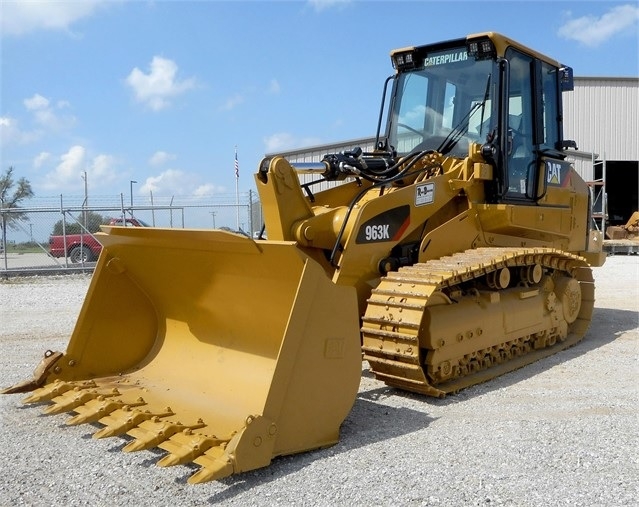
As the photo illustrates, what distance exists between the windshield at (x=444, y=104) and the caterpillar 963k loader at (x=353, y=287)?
2 cm

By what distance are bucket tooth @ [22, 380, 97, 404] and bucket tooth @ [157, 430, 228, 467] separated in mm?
1334

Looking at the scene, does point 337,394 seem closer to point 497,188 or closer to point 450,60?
point 497,188

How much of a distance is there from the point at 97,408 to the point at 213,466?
1294 millimetres

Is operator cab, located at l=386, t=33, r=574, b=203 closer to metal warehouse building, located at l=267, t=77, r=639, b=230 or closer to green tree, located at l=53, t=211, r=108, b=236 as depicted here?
green tree, located at l=53, t=211, r=108, b=236

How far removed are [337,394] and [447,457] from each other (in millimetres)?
755

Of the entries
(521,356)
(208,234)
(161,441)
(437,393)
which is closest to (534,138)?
(521,356)

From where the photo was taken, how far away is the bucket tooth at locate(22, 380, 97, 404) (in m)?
4.58

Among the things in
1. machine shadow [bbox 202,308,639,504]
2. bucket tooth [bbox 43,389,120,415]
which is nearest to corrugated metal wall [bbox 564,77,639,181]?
machine shadow [bbox 202,308,639,504]

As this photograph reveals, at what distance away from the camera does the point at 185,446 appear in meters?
3.50

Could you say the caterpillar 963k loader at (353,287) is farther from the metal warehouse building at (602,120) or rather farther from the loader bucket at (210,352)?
the metal warehouse building at (602,120)

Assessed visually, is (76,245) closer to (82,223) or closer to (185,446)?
(82,223)

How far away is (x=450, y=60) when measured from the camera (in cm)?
666

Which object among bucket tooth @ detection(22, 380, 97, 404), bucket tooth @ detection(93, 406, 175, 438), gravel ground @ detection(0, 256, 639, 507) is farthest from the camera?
bucket tooth @ detection(22, 380, 97, 404)

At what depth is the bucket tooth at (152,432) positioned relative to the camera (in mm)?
3591
